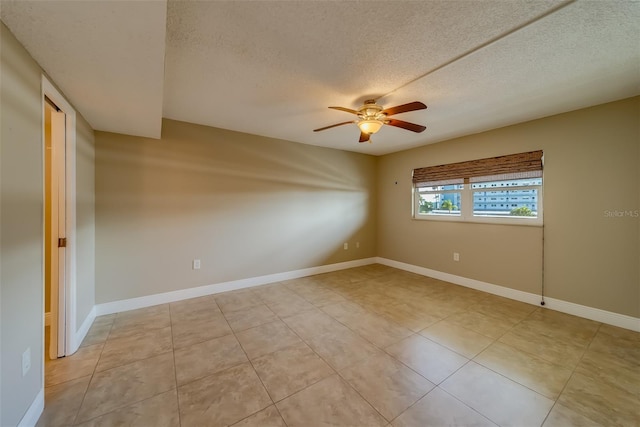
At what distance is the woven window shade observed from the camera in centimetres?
315

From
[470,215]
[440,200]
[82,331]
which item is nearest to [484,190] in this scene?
[470,215]

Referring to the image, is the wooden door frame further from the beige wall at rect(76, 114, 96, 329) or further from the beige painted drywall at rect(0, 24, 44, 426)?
the beige painted drywall at rect(0, 24, 44, 426)

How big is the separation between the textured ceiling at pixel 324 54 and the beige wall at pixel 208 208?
0.47 metres

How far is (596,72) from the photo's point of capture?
2.03m

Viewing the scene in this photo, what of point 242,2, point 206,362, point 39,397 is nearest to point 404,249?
point 206,362

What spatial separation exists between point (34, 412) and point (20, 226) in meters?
1.10

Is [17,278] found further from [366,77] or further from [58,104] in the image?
[366,77]

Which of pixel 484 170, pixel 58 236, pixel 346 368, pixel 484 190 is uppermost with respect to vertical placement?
pixel 484 170

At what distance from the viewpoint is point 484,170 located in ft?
Answer: 11.8

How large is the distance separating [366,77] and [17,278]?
106 inches

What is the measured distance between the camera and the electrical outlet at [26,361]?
4.33ft

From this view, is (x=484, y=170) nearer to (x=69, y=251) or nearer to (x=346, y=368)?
(x=346, y=368)

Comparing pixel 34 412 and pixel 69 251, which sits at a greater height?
pixel 69 251

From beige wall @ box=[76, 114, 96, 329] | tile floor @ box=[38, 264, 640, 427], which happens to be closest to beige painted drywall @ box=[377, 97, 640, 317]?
tile floor @ box=[38, 264, 640, 427]
